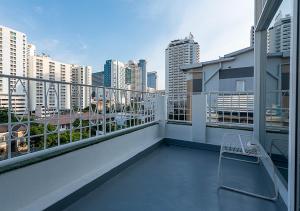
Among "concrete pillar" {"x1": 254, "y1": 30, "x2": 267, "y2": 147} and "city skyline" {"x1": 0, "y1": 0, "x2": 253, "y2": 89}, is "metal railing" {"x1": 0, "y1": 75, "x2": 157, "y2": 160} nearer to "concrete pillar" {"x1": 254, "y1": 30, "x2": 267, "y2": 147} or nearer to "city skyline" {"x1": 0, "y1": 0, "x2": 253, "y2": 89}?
"concrete pillar" {"x1": 254, "y1": 30, "x2": 267, "y2": 147}

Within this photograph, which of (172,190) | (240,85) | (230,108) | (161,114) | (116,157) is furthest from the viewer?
(240,85)

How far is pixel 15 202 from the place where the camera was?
57.5 inches

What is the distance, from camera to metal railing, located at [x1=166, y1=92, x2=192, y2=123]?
176 inches

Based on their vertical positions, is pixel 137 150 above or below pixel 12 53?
below

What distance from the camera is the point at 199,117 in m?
3.97

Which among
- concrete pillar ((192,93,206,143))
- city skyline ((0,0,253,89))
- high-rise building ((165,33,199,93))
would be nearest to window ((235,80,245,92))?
city skyline ((0,0,253,89))

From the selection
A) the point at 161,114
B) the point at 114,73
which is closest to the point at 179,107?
the point at 161,114

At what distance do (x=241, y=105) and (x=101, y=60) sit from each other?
9811 millimetres

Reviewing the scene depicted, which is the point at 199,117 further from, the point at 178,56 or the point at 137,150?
the point at 178,56

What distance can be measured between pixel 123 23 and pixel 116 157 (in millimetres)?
6416

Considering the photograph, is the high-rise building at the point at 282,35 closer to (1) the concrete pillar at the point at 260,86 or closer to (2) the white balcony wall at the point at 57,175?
(1) the concrete pillar at the point at 260,86

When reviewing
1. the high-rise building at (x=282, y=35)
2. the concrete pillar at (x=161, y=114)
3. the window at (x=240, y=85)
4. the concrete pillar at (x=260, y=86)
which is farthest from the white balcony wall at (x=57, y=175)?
the window at (x=240, y=85)

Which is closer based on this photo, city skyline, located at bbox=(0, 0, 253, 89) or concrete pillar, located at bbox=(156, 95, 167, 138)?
concrete pillar, located at bbox=(156, 95, 167, 138)

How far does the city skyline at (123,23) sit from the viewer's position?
5.14m
